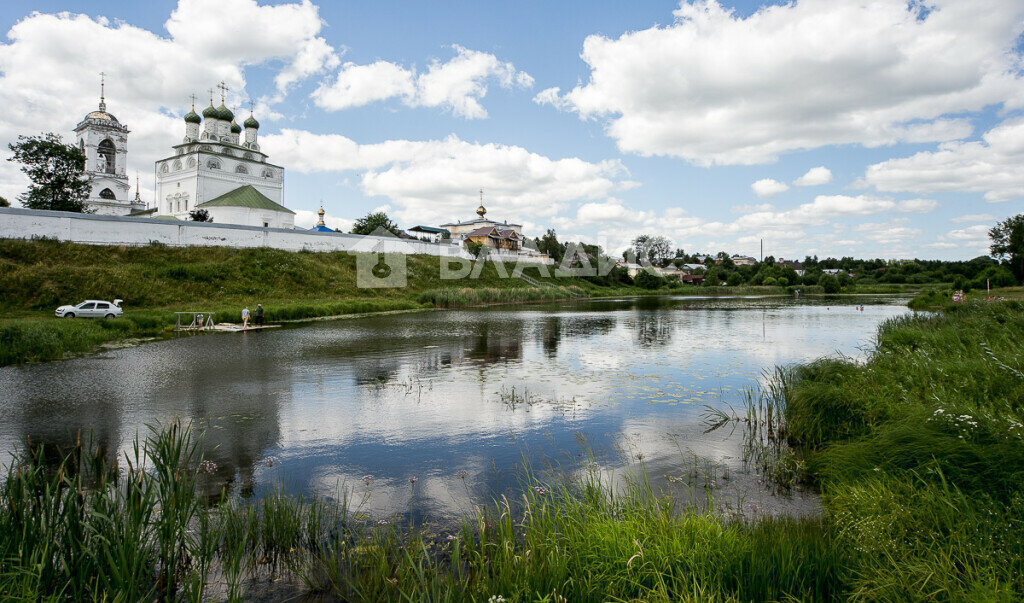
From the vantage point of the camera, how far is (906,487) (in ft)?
16.1

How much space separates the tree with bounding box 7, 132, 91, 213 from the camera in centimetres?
4381

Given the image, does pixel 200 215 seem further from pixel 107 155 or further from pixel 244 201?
pixel 107 155

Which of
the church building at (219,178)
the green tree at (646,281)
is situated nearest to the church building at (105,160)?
the church building at (219,178)

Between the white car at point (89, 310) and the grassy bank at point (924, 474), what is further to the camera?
the white car at point (89, 310)

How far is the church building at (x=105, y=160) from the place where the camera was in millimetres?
68000

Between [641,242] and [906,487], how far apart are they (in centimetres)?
14189

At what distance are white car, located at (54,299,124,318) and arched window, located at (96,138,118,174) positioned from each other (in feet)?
187

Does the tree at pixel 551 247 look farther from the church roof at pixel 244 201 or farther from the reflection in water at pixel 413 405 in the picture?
the reflection in water at pixel 413 405

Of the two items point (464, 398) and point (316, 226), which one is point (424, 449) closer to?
point (464, 398)

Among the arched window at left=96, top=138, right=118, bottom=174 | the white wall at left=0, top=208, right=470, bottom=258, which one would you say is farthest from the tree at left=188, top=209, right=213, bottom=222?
the arched window at left=96, top=138, right=118, bottom=174

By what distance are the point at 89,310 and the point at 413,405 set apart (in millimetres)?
22844

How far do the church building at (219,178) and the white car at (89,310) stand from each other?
3610 centimetres

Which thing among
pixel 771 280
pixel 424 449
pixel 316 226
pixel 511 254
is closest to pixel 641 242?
pixel 771 280

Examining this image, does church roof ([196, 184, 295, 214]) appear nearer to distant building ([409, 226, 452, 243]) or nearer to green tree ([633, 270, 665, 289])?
distant building ([409, 226, 452, 243])
